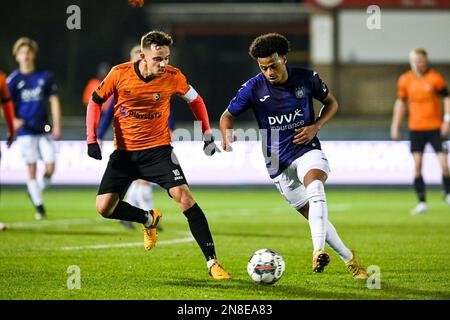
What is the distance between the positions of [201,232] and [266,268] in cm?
82

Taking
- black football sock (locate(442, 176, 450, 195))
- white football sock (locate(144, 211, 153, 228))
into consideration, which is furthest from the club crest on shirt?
black football sock (locate(442, 176, 450, 195))

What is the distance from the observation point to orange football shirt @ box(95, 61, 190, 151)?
9.20 m

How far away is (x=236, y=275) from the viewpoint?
9086mm

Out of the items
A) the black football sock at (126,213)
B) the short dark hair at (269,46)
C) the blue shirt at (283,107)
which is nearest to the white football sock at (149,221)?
the black football sock at (126,213)

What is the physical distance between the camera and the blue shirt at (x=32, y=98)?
14.9 metres

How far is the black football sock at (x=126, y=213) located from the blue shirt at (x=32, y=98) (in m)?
5.55

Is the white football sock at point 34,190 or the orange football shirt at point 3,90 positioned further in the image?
the white football sock at point 34,190

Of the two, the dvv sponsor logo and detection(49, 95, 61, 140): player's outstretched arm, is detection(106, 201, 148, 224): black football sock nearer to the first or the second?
the dvv sponsor logo

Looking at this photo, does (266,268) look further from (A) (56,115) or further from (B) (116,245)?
(A) (56,115)

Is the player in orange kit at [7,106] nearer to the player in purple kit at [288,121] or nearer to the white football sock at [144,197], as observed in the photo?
the white football sock at [144,197]

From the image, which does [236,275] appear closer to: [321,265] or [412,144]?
[321,265]

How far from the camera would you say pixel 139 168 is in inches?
367

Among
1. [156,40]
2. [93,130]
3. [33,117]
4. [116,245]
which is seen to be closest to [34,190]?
[33,117]

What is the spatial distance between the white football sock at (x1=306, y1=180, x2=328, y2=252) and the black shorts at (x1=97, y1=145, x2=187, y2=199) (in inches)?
51.2
